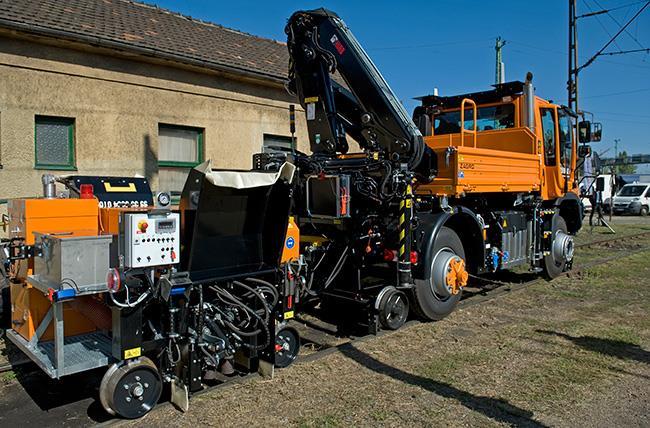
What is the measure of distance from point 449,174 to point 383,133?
97 centimetres

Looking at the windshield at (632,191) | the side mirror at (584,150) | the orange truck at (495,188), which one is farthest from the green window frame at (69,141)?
the windshield at (632,191)

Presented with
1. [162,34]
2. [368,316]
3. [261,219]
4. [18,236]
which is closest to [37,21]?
[162,34]

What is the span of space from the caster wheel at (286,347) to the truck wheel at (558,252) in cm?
623

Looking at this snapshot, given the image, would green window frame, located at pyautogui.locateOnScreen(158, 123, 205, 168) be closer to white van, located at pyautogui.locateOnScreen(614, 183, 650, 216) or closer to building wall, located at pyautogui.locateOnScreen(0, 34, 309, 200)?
building wall, located at pyautogui.locateOnScreen(0, 34, 309, 200)

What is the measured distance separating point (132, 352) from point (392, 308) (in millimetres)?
3155

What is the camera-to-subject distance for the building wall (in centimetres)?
895

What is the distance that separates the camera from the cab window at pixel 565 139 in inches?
380

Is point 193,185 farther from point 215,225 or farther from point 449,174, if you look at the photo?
point 449,174

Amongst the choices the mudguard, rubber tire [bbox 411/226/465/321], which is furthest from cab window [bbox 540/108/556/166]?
rubber tire [bbox 411/226/465/321]

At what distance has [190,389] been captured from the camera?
167 inches

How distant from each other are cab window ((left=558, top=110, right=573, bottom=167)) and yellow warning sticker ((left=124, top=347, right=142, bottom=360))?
8.23m

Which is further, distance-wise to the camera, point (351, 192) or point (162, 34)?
point (162, 34)

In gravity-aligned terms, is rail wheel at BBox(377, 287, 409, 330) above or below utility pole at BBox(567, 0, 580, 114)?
below

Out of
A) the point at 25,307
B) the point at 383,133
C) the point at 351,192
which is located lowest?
the point at 25,307
